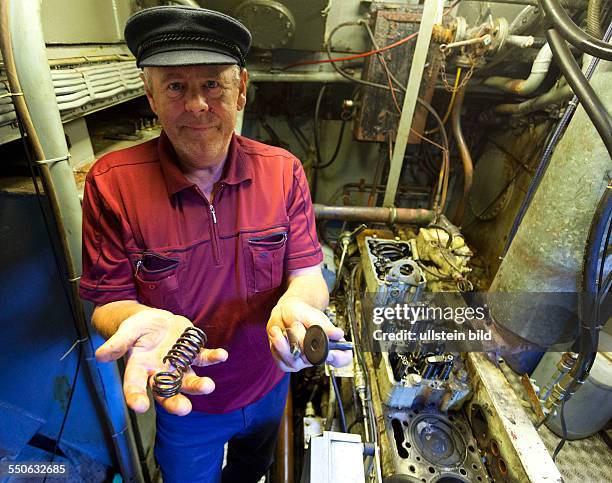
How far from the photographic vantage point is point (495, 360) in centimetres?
157

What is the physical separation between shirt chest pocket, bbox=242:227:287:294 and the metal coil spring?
32cm

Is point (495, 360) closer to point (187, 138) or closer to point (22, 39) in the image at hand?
point (187, 138)

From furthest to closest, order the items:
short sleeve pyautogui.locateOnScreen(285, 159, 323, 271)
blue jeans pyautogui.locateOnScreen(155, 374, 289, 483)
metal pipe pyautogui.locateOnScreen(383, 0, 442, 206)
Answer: metal pipe pyautogui.locateOnScreen(383, 0, 442, 206)
blue jeans pyautogui.locateOnScreen(155, 374, 289, 483)
short sleeve pyautogui.locateOnScreen(285, 159, 323, 271)

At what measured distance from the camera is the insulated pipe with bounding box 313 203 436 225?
→ 265cm

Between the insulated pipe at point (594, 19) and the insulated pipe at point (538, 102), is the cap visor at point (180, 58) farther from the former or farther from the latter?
the insulated pipe at point (538, 102)

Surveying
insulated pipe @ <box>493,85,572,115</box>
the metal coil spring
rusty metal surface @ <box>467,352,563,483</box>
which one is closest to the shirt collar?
the metal coil spring

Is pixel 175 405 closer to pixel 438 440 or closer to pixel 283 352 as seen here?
pixel 283 352

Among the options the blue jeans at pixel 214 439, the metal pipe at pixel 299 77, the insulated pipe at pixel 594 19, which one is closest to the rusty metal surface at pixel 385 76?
the metal pipe at pixel 299 77

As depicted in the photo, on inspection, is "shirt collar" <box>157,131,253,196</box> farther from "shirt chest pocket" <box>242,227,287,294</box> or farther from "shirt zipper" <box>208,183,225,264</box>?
"shirt chest pocket" <box>242,227,287,294</box>

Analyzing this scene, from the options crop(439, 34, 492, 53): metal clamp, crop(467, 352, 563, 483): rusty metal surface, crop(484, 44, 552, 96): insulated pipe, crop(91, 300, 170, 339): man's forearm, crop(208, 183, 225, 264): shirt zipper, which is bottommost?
crop(467, 352, 563, 483): rusty metal surface

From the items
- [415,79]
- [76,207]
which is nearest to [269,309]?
[76,207]

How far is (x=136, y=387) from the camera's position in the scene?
2.49ft

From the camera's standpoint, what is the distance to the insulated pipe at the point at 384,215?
265 cm

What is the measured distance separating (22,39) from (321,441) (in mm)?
1532
